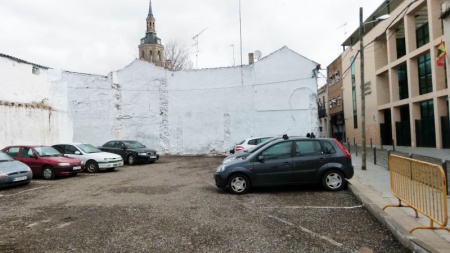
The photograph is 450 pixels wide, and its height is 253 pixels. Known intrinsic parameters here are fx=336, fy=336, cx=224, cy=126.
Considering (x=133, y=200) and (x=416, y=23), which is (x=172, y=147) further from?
(x=416, y=23)

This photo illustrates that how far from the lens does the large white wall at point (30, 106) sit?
58.6ft

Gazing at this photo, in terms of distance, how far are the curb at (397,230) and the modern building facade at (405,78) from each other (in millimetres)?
15153

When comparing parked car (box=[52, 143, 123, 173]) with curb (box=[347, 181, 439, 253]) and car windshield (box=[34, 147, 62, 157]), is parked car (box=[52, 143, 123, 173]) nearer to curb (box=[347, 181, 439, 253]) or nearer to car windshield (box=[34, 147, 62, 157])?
car windshield (box=[34, 147, 62, 157])

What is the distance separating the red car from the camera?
1320 cm

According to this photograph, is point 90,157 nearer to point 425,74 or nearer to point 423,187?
point 423,187

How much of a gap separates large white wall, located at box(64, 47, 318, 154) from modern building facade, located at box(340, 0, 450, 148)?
4.41 metres

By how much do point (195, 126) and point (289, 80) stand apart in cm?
743

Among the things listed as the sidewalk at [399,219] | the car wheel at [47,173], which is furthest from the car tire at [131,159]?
the sidewalk at [399,219]

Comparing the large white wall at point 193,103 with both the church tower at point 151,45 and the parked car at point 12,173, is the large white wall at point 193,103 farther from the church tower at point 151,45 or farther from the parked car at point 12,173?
the church tower at point 151,45

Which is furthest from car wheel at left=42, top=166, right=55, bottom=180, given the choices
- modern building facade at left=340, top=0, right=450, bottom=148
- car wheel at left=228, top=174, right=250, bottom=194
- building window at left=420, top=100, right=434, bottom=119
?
building window at left=420, top=100, right=434, bottom=119

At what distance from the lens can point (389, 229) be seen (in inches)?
211

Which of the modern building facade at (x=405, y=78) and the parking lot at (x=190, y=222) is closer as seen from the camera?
the parking lot at (x=190, y=222)

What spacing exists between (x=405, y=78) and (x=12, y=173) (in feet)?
92.2

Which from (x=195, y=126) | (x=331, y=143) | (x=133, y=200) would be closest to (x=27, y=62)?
(x=195, y=126)
